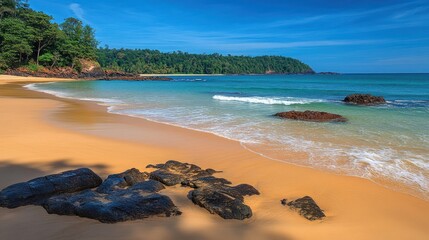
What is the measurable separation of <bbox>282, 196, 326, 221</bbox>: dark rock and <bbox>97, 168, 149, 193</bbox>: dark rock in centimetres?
246

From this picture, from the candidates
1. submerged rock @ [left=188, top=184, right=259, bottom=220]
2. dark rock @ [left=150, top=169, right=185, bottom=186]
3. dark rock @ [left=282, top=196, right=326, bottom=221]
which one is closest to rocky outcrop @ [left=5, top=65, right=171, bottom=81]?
dark rock @ [left=150, top=169, right=185, bottom=186]

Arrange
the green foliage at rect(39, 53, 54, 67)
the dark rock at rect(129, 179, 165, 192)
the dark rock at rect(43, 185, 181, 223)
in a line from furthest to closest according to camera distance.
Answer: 1. the green foliage at rect(39, 53, 54, 67)
2. the dark rock at rect(129, 179, 165, 192)
3. the dark rock at rect(43, 185, 181, 223)

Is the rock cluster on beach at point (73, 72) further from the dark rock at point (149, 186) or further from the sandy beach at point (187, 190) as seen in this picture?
the dark rock at point (149, 186)

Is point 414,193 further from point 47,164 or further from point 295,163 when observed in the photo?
point 47,164

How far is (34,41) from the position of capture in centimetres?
6131

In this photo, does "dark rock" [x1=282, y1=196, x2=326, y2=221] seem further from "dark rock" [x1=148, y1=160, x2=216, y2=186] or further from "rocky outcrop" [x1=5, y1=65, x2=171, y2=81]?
"rocky outcrop" [x1=5, y1=65, x2=171, y2=81]

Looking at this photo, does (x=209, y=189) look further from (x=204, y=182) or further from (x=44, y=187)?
(x=44, y=187)

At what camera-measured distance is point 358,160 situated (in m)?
6.45

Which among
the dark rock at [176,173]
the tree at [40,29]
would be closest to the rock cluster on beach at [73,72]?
the tree at [40,29]

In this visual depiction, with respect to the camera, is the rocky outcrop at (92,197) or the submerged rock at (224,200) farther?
the submerged rock at (224,200)

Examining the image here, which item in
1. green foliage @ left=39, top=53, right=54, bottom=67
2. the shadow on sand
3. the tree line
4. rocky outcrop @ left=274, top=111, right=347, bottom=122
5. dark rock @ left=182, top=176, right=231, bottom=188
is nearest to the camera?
the shadow on sand

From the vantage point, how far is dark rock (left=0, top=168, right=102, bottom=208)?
3.94 meters

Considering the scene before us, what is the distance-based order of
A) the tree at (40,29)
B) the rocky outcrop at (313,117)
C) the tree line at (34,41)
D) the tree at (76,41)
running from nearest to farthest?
the rocky outcrop at (313,117)
the tree line at (34,41)
the tree at (40,29)
the tree at (76,41)

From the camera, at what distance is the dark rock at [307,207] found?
3.92 m
